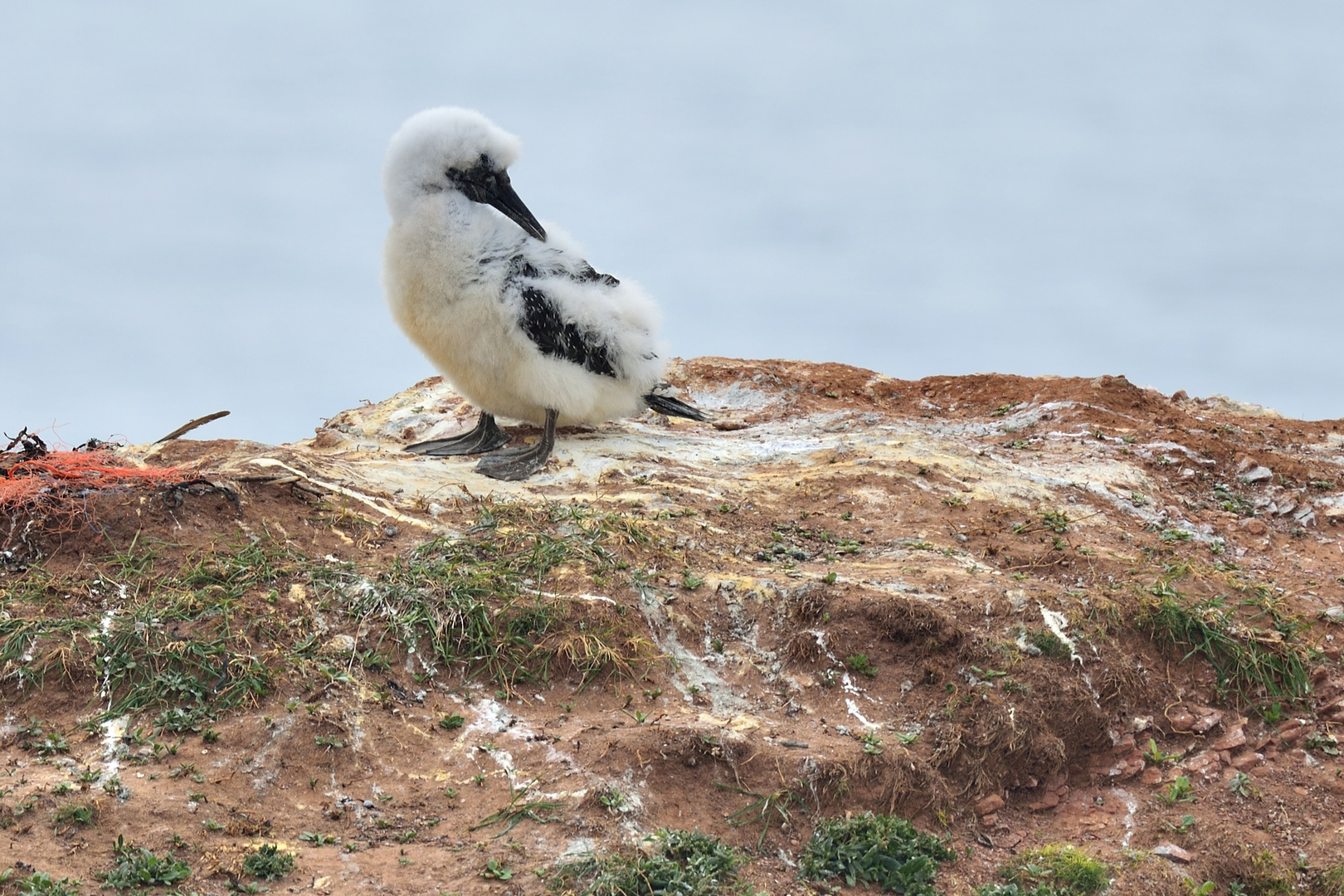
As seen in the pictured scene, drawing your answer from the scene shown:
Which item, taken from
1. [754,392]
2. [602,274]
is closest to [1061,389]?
[754,392]

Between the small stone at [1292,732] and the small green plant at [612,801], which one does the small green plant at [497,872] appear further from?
the small stone at [1292,732]

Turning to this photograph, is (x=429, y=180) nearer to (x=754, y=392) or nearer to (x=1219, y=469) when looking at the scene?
(x=754, y=392)

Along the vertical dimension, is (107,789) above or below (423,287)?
below

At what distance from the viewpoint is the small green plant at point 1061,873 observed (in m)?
5.28

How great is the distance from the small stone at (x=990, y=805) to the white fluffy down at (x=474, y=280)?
4.56m

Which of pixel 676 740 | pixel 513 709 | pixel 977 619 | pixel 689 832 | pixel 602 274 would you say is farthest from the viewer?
pixel 602 274

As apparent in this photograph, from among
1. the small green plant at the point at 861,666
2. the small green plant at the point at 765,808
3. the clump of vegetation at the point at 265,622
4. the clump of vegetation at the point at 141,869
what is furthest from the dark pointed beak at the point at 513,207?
the clump of vegetation at the point at 141,869

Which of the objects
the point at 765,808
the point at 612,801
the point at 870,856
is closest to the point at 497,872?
the point at 612,801

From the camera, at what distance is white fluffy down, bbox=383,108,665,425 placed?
8.78 m

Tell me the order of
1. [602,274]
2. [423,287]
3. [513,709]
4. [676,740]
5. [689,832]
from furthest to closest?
[602,274], [423,287], [513,709], [676,740], [689,832]

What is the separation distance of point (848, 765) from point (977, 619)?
142 cm

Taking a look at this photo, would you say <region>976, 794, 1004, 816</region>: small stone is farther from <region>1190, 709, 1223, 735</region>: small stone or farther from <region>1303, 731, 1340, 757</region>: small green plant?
<region>1303, 731, 1340, 757</region>: small green plant

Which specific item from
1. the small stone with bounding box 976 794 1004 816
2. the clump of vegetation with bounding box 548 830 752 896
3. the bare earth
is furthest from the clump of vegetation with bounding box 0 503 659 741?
the small stone with bounding box 976 794 1004 816

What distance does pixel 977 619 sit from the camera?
652cm
